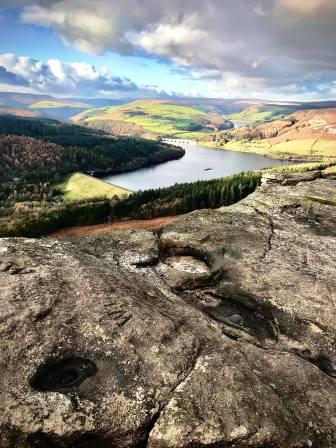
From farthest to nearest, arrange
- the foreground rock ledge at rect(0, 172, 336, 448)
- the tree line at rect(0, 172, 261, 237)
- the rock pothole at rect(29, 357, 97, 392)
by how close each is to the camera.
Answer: the tree line at rect(0, 172, 261, 237) < the rock pothole at rect(29, 357, 97, 392) < the foreground rock ledge at rect(0, 172, 336, 448)

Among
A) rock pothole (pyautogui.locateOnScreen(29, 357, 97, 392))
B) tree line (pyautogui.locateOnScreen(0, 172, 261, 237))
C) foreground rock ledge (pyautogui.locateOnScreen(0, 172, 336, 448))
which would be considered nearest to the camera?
foreground rock ledge (pyautogui.locateOnScreen(0, 172, 336, 448))

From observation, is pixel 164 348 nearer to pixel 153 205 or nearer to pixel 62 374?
pixel 62 374

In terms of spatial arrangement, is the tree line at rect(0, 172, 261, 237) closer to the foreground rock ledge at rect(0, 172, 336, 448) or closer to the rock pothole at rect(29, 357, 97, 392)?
the foreground rock ledge at rect(0, 172, 336, 448)

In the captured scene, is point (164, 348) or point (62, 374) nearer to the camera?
point (62, 374)

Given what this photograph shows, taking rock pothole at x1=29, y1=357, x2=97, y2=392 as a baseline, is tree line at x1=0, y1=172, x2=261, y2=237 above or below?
below

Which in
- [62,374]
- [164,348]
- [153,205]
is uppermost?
[164,348]

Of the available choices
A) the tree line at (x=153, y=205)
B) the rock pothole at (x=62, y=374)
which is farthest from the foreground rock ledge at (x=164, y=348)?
the tree line at (x=153, y=205)

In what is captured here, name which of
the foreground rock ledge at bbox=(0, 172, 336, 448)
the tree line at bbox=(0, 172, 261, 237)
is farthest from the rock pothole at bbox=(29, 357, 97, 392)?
the tree line at bbox=(0, 172, 261, 237)

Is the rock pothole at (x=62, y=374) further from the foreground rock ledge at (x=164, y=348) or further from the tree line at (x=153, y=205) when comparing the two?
the tree line at (x=153, y=205)

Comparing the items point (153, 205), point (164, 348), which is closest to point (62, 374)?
point (164, 348)

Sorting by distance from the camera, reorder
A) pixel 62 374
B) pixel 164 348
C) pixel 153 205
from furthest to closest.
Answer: pixel 153 205, pixel 164 348, pixel 62 374
